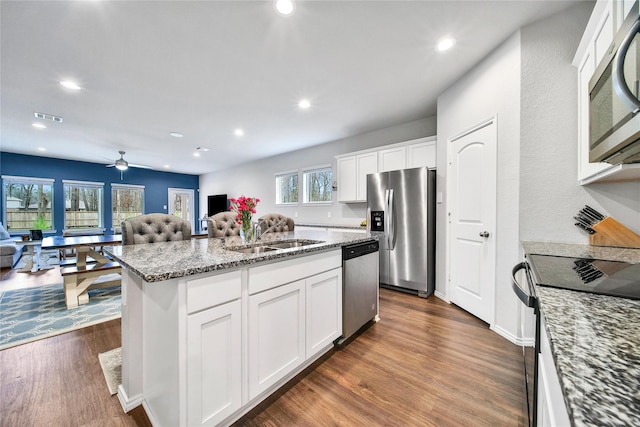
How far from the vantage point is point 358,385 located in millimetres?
1637

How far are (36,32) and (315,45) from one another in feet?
7.51

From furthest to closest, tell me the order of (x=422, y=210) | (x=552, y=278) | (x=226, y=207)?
(x=226, y=207) → (x=422, y=210) → (x=552, y=278)

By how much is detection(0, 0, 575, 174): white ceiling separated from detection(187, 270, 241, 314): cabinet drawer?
192 centimetres

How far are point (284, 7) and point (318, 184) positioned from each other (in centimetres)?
395

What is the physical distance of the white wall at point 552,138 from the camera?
6.25 ft

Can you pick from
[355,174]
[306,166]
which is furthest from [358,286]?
[306,166]

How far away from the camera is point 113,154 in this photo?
6.09 m

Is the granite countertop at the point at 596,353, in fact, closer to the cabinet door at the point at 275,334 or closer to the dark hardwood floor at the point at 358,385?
the dark hardwood floor at the point at 358,385

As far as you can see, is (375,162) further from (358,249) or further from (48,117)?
(48,117)

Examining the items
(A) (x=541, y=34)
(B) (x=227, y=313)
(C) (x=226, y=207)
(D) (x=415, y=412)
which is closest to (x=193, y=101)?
(B) (x=227, y=313)

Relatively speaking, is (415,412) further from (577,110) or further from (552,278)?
(577,110)

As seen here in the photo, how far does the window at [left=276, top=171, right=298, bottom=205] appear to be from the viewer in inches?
243

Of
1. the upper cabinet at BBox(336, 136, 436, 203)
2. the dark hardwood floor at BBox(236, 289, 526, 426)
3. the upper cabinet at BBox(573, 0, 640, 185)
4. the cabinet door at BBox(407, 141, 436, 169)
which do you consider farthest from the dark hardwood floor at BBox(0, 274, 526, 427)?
the upper cabinet at BBox(336, 136, 436, 203)

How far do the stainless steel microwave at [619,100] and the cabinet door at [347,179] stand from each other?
10.7ft
